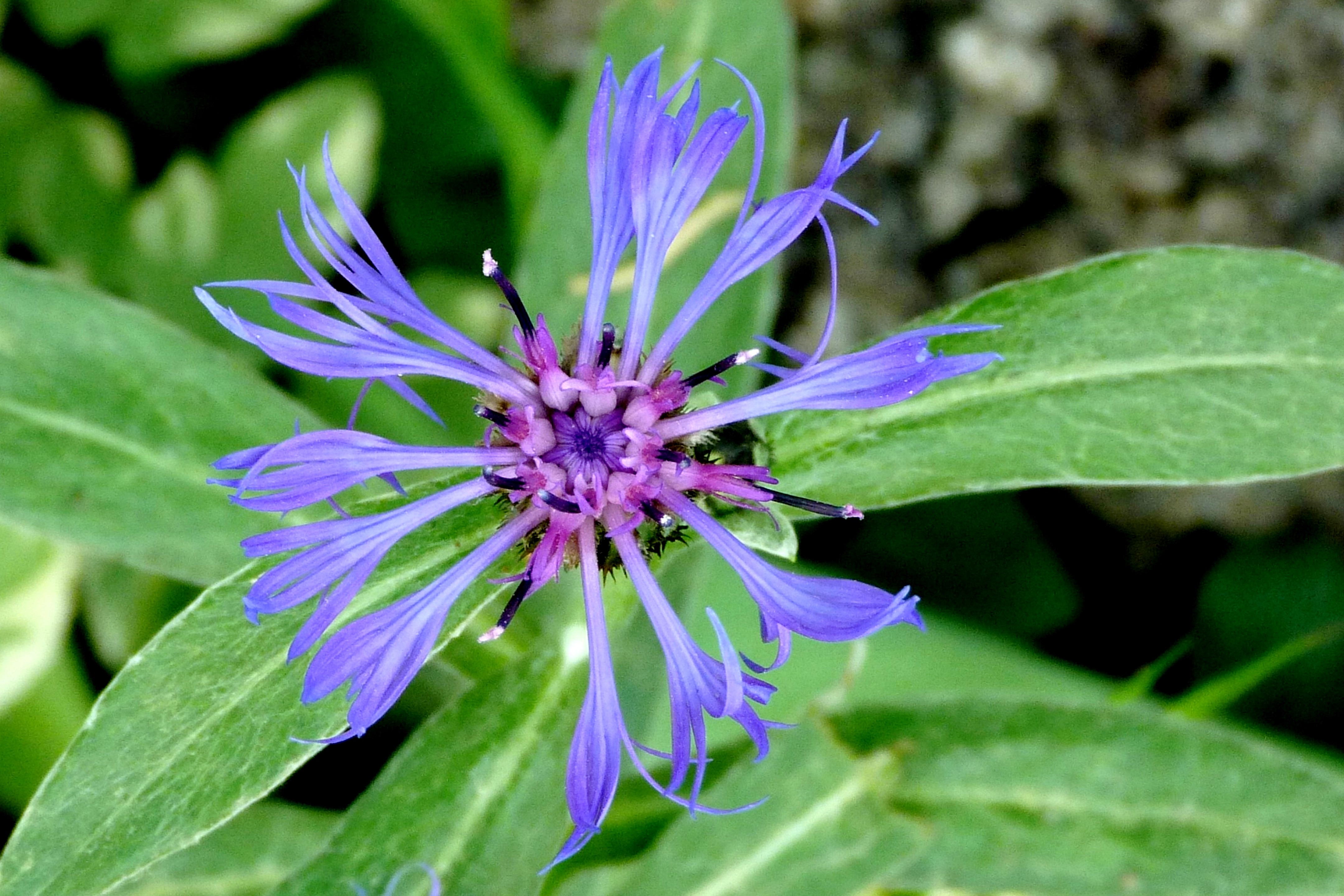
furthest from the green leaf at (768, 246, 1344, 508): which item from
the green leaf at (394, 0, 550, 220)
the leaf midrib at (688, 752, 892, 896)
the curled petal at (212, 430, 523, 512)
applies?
the green leaf at (394, 0, 550, 220)

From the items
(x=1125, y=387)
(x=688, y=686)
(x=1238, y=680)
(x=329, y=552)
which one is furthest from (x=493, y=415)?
(x=1238, y=680)

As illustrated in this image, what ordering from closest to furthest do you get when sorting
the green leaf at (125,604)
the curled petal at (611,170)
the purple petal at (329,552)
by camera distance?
the purple petal at (329,552)
the curled petal at (611,170)
the green leaf at (125,604)

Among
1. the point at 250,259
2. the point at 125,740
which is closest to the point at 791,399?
the point at 125,740

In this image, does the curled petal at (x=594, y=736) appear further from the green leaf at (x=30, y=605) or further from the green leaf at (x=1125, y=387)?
the green leaf at (x=30, y=605)

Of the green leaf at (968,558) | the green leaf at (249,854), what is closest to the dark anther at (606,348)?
the green leaf at (249,854)

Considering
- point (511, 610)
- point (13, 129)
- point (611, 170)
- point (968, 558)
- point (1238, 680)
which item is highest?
point (13, 129)

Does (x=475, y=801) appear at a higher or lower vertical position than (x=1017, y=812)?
higher

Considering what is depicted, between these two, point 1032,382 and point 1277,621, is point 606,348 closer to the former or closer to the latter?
point 1032,382

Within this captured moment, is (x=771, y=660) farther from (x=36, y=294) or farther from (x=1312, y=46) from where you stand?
(x=1312, y=46)
